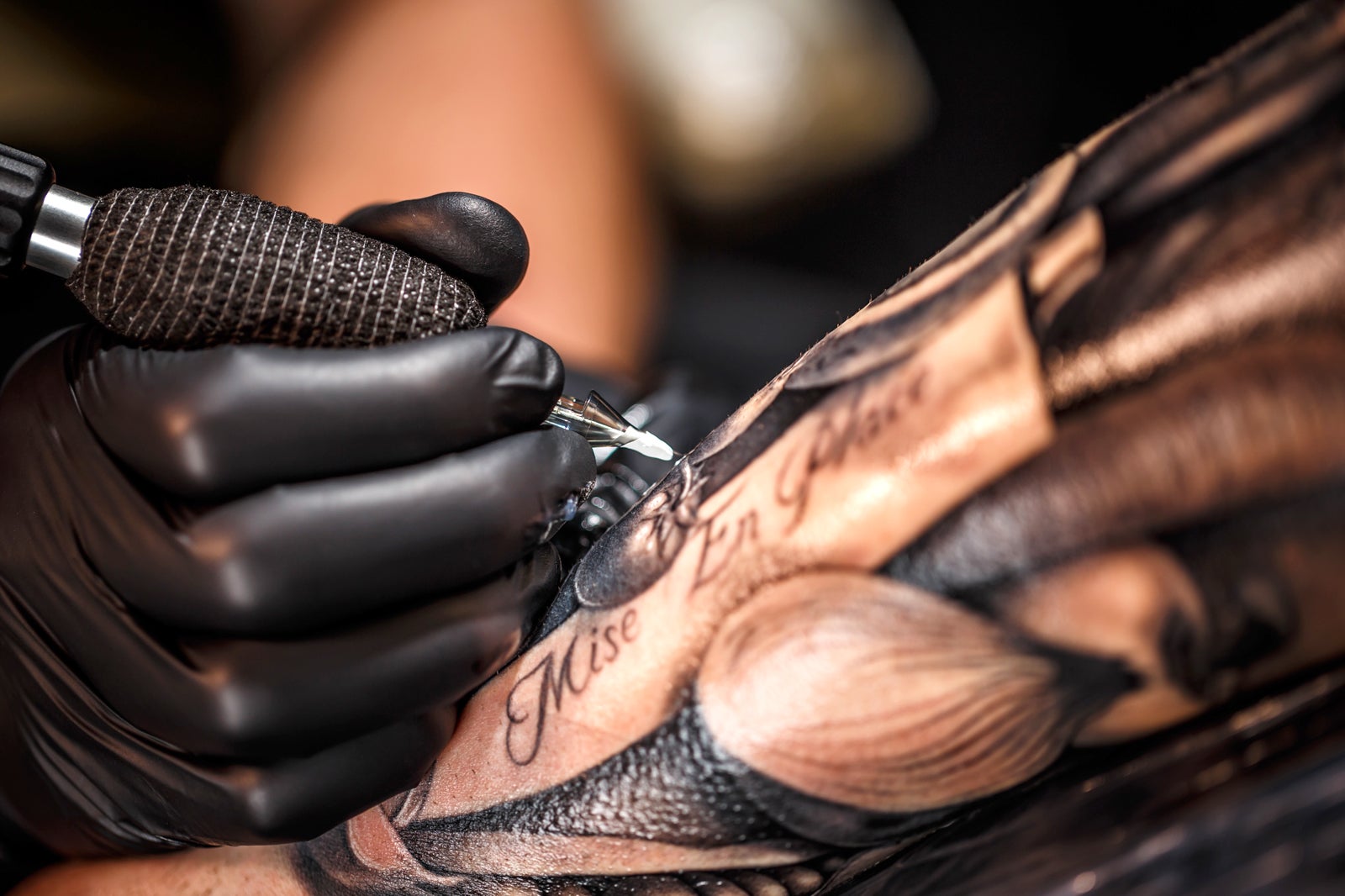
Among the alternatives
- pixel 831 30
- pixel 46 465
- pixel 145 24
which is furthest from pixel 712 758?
pixel 145 24

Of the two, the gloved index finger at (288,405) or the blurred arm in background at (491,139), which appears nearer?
the gloved index finger at (288,405)

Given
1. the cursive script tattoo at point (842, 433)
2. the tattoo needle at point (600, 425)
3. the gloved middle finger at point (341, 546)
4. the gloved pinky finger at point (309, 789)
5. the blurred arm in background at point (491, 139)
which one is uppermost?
the blurred arm in background at point (491, 139)

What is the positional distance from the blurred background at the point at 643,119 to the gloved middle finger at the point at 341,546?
0.94m

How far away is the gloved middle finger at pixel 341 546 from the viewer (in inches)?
25.2

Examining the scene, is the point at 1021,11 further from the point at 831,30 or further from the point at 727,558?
the point at 727,558

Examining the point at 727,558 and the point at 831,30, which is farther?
the point at 831,30

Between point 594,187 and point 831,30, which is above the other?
point 831,30

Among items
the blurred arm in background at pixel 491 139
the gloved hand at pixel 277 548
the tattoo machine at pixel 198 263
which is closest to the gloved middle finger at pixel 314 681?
the gloved hand at pixel 277 548

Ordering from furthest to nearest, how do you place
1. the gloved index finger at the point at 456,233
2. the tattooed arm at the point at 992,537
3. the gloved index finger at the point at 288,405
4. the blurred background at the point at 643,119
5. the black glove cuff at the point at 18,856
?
the blurred background at the point at 643,119 → the black glove cuff at the point at 18,856 → the gloved index finger at the point at 456,233 → the gloved index finger at the point at 288,405 → the tattooed arm at the point at 992,537

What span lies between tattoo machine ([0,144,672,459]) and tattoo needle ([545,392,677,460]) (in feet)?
0.60

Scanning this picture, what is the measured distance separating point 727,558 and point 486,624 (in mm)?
222

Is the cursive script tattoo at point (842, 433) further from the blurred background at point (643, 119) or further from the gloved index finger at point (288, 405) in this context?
the blurred background at point (643, 119)

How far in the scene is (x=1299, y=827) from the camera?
1.64 ft

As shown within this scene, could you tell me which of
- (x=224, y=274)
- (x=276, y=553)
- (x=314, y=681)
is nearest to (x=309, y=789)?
(x=314, y=681)
